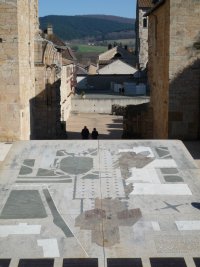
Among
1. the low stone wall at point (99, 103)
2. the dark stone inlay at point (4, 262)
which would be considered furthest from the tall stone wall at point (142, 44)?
the dark stone inlay at point (4, 262)

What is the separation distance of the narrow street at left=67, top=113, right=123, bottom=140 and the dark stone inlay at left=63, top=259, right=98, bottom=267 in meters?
18.5

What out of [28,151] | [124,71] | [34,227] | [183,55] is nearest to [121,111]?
[124,71]

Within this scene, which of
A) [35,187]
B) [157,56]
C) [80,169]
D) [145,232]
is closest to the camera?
[145,232]

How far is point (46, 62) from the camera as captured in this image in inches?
785

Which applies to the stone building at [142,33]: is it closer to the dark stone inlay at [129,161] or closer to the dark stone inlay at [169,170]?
the dark stone inlay at [129,161]

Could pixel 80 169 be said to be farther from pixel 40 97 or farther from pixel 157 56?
pixel 40 97

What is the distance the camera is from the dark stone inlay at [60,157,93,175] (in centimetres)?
1009

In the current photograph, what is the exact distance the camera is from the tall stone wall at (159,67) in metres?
15.5

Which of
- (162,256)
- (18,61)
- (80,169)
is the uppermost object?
(18,61)

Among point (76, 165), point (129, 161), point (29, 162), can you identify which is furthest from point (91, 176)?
point (29, 162)

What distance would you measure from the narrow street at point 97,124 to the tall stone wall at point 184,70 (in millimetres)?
10861

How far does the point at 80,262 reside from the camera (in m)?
6.73

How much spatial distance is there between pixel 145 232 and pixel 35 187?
2704mm

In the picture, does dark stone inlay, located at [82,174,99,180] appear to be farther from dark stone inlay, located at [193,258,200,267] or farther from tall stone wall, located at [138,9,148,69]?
tall stone wall, located at [138,9,148,69]
